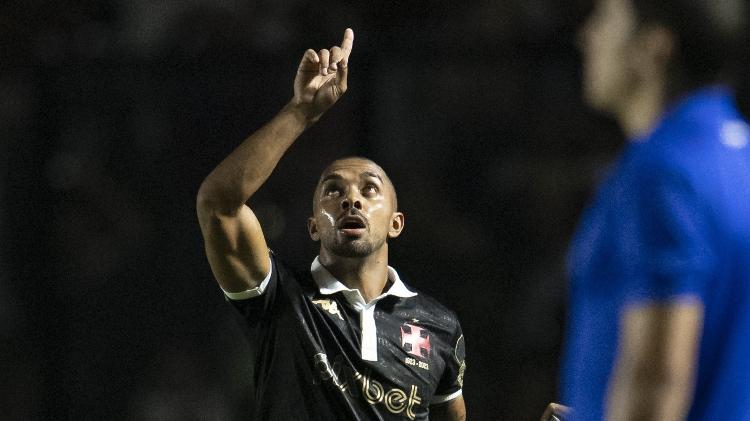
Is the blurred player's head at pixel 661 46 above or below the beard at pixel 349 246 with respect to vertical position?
above

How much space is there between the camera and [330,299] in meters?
2.86

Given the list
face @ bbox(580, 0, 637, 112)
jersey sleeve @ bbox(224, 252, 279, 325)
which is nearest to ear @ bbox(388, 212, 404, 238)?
jersey sleeve @ bbox(224, 252, 279, 325)

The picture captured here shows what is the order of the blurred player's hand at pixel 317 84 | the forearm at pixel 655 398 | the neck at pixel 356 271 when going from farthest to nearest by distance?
the neck at pixel 356 271
the blurred player's hand at pixel 317 84
the forearm at pixel 655 398

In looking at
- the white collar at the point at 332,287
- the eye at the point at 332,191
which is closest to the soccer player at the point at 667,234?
the white collar at the point at 332,287

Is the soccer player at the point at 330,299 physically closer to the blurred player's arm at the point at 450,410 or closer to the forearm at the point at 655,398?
the blurred player's arm at the point at 450,410

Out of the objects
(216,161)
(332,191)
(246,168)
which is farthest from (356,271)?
(216,161)

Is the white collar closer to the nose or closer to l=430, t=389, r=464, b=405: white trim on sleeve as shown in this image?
the nose

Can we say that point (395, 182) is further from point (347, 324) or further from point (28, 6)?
point (28, 6)

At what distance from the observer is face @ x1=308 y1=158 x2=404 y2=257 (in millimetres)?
2912

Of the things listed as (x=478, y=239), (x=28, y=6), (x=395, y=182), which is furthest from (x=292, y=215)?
(x=28, y=6)

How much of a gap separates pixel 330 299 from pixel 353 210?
232 millimetres

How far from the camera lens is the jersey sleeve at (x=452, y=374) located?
3.01m

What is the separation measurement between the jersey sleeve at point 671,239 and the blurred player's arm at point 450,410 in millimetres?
2047

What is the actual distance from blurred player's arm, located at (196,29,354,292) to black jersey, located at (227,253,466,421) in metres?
0.10
